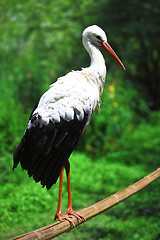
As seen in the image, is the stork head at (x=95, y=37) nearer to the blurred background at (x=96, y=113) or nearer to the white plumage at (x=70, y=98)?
the white plumage at (x=70, y=98)

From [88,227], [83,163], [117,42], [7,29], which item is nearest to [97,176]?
[83,163]

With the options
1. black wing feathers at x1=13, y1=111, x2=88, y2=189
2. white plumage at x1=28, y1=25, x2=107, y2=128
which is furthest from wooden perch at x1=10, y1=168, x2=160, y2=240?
white plumage at x1=28, y1=25, x2=107, y2=128

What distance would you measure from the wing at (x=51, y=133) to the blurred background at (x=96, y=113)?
140 centimetres

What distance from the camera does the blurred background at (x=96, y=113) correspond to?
147 inches

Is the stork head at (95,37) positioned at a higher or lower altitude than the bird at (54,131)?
higher

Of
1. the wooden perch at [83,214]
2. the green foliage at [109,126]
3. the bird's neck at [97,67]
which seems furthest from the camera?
the green foliage at [109,126]

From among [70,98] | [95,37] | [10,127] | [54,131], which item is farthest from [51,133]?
[10,127]

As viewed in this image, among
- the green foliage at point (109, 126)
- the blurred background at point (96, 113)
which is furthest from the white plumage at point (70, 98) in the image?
the green foliage at point (109, 126)

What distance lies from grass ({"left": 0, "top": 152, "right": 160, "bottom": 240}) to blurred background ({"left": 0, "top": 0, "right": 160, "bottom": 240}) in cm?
1

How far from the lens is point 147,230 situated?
11.5 feet

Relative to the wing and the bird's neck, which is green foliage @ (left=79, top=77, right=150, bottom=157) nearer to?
the bird's neck

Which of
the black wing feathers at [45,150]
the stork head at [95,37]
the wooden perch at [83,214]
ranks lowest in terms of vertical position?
the wooden perch at [83,214]

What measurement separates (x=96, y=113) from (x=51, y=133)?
10.8 ft

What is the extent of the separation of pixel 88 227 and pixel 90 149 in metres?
1.98
